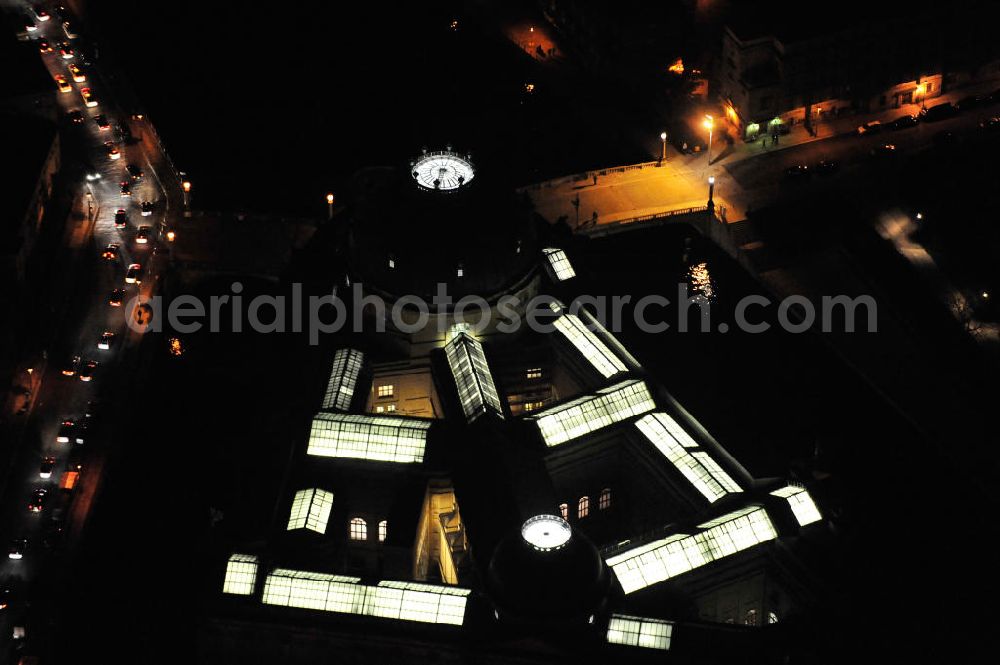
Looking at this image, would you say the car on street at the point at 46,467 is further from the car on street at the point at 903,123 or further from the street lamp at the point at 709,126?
the car on street at the point at 903,123

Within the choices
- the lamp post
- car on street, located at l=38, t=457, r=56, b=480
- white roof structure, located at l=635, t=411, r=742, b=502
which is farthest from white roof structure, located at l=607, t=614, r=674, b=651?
the lamp post

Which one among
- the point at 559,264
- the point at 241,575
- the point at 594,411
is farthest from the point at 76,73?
the point at 241,575

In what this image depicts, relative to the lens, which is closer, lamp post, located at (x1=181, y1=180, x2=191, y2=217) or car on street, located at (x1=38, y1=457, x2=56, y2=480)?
car on street, located at (x1=38, y1=457, x2=56, y2=480)

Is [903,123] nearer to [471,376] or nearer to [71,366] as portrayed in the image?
[471,376]

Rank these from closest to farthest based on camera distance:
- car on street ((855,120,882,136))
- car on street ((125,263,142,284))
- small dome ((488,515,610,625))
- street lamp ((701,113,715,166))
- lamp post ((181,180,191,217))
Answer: small dome ((488,515,610,625))
car on street ((125,263,142,284))
lamp post ((181,180,191,217))
street lamp ((701,113,715,166))
car on street ((855,120,882,136))

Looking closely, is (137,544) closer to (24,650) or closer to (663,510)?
(24,650)

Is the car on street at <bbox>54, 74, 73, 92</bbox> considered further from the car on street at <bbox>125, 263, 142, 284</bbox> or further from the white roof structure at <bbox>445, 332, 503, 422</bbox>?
the white roof structure at <bbox>445, 332, 503, 422</bbox>

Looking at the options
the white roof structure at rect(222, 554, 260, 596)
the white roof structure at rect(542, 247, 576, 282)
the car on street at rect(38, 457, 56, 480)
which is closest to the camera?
the white roof structure at rect(222, 554, 260, 596)
